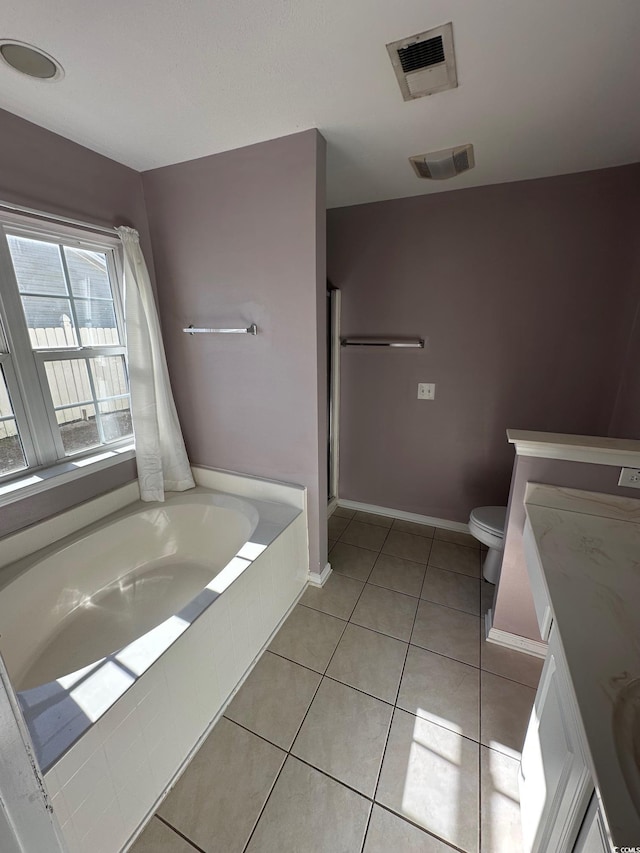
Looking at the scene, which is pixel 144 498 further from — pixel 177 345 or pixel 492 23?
pixel 492 23

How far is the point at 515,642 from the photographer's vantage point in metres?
1.67

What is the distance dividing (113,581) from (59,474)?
0.64m

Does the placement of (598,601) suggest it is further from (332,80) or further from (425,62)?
(332,80)

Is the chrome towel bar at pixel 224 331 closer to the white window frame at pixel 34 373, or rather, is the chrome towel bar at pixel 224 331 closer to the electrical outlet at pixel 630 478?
the white window frame at pixel 34 373

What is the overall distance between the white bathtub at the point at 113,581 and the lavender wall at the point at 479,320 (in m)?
1.29

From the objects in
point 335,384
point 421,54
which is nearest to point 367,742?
point 335,384

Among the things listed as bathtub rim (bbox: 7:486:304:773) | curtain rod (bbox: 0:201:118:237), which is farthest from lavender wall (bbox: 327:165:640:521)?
curtain rod (bbox: 0:201:118:237)

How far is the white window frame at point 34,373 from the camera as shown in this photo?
4.95 feet

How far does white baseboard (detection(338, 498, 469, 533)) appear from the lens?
262 cm

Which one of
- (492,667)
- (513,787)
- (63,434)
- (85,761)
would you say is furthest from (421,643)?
(63,434)

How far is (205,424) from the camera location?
2201mm

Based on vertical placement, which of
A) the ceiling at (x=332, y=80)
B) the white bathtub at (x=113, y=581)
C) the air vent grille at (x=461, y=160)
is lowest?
the white bathtub at (x=113, y=581)

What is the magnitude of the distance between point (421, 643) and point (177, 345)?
6.89 ft

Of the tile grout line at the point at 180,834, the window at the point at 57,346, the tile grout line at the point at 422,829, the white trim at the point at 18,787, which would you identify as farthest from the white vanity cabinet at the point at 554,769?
the window at the point at 57,346
